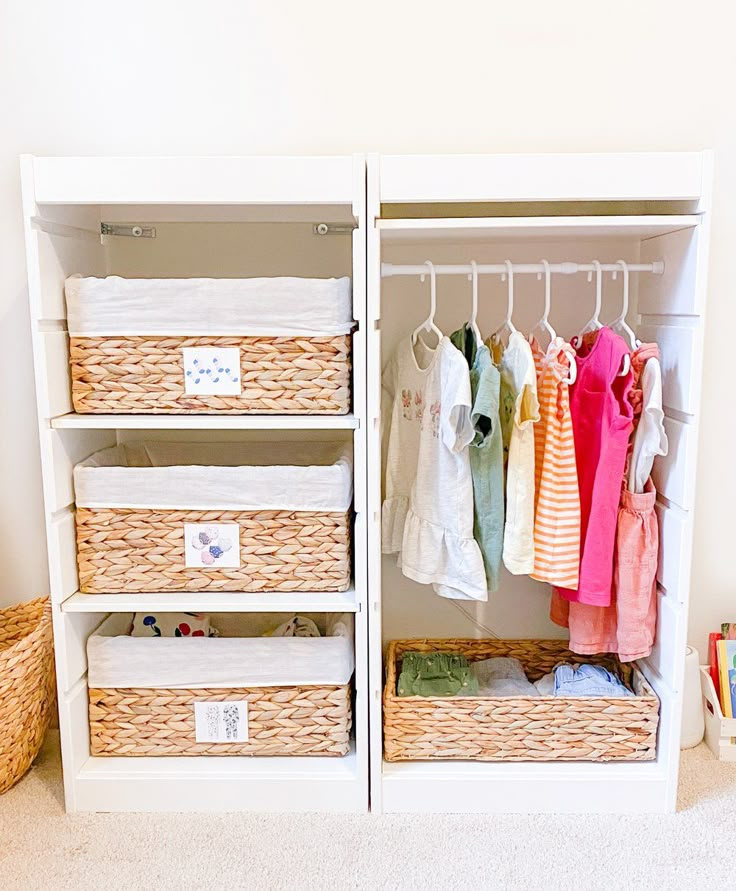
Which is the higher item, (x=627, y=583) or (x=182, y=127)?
(x=182, y=127)

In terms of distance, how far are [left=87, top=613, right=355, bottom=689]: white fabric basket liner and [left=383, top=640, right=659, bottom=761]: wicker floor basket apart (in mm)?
162

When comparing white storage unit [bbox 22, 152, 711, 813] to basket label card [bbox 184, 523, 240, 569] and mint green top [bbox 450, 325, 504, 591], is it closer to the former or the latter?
basket label card [bbox 184, 523, 240, 569]

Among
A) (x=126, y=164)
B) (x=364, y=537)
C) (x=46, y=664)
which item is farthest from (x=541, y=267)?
(x=46, y=664)

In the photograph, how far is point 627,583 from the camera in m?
1.88

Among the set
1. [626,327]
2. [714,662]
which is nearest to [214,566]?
[626,327]

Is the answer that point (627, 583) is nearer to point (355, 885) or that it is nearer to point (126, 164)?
point (355, 885)

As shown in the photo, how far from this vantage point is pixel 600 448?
1835mm

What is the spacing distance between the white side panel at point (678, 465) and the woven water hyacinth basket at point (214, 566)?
0.68m

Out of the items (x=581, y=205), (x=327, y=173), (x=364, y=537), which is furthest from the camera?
(x=581, y=205)

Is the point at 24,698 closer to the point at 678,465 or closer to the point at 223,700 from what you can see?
the point at 223,700

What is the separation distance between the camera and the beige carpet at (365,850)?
67.9 inches

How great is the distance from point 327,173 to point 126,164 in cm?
38

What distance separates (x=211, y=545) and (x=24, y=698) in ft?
1.82

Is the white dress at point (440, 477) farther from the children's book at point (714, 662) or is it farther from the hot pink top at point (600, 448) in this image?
the children's book at point (714, 662)
